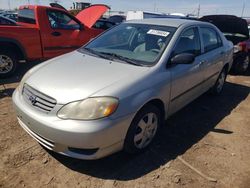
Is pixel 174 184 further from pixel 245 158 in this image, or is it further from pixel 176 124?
pixel 176 124

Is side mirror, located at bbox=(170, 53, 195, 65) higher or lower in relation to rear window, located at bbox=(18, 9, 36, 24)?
lower

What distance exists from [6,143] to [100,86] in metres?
1.59

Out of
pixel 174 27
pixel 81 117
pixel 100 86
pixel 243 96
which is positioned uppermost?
pixel 174 27

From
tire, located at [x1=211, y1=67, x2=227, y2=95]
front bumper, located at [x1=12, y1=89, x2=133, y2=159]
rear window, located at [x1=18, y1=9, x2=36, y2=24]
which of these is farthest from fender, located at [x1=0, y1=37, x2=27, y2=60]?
tire, located at [x1=211, y1=67, x2=227, y2=95]

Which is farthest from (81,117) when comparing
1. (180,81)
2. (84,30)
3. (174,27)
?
(84,30)

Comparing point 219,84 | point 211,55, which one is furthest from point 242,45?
point 211,55

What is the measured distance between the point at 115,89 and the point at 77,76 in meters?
0.57

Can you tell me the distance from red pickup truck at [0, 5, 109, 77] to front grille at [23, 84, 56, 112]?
3.42 meters

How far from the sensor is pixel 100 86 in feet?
8.77

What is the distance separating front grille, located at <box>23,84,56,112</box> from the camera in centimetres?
260

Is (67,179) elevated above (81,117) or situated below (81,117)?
below

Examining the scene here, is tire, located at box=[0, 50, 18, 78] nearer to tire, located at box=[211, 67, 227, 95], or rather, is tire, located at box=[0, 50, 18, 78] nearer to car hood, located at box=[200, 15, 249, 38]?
tire, located at box=[211, 67, 227, 95]

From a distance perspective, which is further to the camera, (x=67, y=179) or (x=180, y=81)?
(x=180, y=81)

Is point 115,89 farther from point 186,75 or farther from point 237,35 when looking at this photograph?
point 237,35
